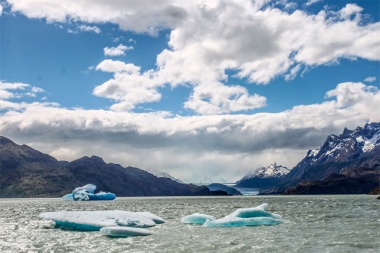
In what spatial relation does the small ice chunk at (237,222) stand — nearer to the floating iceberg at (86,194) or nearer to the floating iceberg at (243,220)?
the floating iceberg at (243,220)

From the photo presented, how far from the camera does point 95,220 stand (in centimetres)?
4059

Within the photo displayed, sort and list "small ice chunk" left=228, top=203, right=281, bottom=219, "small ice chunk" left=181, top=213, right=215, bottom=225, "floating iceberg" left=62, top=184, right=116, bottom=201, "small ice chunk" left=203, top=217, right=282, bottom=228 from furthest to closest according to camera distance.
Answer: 1. "floating iceberg" left=62, top=184, right=116, bottom=201
2. "small ice chunk" left=181, top=213, right=215, bottom=225
3. "small ice chunk" left=228, top=203, right=281, bottom=219
4. "small ice chunk" left=203, top=217, right=282, bottom=228

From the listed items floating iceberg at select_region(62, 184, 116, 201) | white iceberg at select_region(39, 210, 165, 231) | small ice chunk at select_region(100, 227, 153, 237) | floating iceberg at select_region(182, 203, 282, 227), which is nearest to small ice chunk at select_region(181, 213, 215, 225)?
floating iceberg at select_region(182, 203, 282, 227)

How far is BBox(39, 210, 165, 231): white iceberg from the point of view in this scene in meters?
40.0

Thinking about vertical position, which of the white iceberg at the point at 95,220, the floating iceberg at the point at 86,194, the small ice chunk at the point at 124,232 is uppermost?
the floating iceberg at the point at 86,194

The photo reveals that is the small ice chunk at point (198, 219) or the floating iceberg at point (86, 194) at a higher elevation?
the floating iceberg at point (86, 194)

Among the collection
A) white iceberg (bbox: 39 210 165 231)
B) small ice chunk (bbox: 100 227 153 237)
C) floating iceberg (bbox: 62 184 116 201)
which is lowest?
small ice chunk (bbox: 100 227 153 237)

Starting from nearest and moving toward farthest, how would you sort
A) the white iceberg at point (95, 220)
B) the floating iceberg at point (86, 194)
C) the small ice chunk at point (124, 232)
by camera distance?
1. the small ice chunk at point (124, 232)
2. the white iceberg at point (95, 220)
3. the floating iceberg at point (86, 194)

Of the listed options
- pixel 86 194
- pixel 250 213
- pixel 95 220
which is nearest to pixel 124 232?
pixel 95 220

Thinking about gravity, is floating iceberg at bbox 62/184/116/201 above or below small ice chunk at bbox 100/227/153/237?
above

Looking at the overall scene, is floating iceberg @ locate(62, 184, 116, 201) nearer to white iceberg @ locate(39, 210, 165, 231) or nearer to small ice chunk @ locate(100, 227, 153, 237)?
white iceberg @ locate(39, 210, 165, 231)

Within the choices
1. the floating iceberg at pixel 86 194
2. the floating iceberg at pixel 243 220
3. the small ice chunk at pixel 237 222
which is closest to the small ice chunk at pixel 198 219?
the floating iceberg at pixel 243 220

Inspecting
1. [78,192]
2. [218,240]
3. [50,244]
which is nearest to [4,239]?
[50,244]

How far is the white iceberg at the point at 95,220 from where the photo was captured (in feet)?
131
